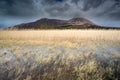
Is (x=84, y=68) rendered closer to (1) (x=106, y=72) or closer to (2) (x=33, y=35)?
(1) (x=106, y=72)

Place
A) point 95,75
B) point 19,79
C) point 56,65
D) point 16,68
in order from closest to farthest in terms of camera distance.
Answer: point 19,79
point 95,75
point 16,68
point 56,65

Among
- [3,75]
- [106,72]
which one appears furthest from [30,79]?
[106,72]

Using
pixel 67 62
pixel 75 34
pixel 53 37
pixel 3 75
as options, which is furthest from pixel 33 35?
pixel 3 75

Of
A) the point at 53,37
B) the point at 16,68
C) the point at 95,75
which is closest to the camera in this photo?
the point at 95,75

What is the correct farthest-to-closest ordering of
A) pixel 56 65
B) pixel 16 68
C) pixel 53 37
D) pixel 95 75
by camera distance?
pixel 53 37 < pixel 56 65 < pixel 16 68 < pixel 95 75

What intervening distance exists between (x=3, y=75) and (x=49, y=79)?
122cm

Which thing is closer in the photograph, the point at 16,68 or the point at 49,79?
the point at 49,79

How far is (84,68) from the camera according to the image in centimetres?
516

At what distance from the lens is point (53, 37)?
1404cm

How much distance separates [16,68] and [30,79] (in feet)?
2.90

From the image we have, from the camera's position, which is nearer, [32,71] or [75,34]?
[32,71]

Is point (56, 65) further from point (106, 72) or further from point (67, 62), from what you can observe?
point (106, 72)

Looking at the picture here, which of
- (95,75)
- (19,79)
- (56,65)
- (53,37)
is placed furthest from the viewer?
(53,37)

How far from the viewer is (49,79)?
4398 millimetres
